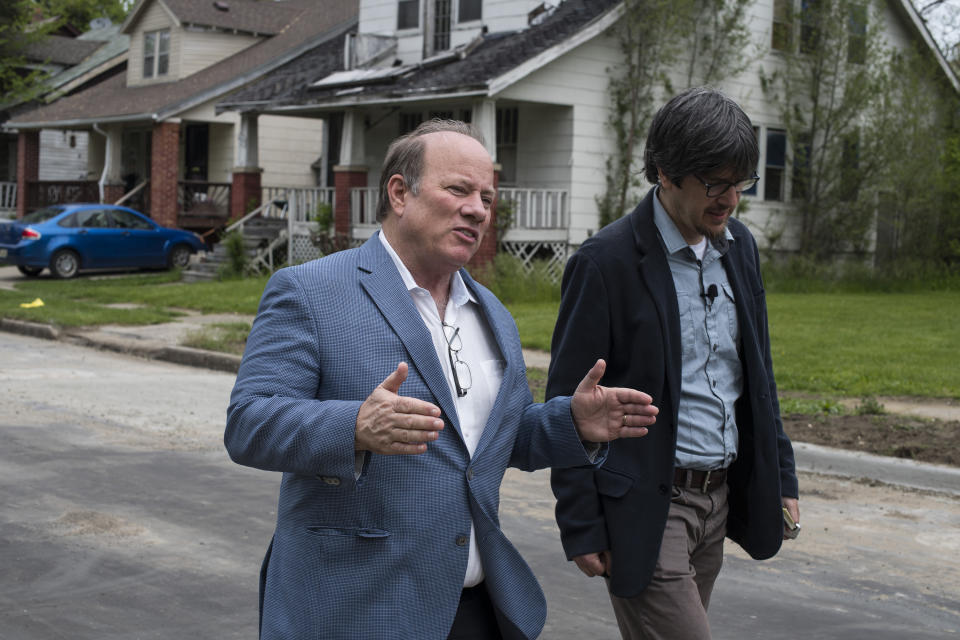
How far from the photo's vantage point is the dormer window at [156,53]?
112 feet

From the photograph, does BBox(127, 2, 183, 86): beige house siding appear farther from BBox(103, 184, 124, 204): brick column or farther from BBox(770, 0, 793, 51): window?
BBox(770, 0, 793, 51): window

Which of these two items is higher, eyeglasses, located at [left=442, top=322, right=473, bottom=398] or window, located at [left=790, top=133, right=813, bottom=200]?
window, located at [left=790, top=133, right=813, bottom=200]

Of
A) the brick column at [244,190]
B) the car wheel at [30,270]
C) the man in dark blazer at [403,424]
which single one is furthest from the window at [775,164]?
the man in dark blazer at [403,424]

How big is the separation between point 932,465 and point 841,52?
19.3m

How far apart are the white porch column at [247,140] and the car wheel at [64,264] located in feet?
14.6

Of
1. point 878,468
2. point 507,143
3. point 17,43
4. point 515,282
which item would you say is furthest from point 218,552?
point 17,43

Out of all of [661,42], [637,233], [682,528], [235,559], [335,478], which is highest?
→ [661,42]

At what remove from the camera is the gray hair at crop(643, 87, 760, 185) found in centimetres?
334

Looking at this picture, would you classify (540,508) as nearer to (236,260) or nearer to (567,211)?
(567,211)

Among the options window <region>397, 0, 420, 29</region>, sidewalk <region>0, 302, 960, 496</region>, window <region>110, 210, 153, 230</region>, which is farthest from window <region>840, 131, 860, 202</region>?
window <region>110, 210, 153, 230</region>

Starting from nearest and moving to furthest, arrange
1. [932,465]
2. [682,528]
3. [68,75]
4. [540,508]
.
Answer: [682,528], [540,508], [932,465], [68,75]

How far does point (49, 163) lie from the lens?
140ft

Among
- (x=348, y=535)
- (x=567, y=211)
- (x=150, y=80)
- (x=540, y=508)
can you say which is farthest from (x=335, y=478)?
(x=150, y=80)

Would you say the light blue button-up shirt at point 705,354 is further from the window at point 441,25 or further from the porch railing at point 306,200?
the window at point 441,25
